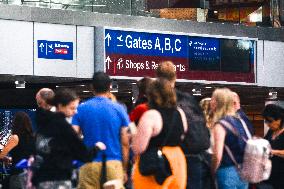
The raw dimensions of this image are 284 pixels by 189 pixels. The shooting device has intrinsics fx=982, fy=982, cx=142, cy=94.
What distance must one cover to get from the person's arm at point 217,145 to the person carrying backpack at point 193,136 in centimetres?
21

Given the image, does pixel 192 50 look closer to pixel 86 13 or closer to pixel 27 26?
pixel 86 13

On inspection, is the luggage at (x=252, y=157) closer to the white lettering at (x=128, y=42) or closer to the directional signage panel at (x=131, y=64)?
the directional signage panel at (x=131, y=64)

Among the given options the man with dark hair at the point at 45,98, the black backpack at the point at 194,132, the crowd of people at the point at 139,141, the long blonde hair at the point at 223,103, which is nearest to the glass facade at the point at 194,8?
the man with dark hair at the point at 45,98

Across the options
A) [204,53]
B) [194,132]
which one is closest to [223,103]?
[194,132]

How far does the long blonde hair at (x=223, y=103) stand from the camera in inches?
423

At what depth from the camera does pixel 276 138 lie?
1283cm

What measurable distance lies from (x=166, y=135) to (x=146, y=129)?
313 mm

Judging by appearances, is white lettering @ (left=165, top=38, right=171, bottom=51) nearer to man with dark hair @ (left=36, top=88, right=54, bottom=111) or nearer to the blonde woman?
man with dark hair @ (left=36, top=88, right=54, bottom=111)

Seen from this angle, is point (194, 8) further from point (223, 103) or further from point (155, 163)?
point (155, 163)

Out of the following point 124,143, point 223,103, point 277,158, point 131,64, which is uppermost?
point 131,64

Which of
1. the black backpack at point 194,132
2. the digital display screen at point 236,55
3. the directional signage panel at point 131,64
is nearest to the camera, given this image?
the black backpack at point 194,132

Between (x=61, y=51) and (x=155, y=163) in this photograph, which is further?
(x=61, y=51)

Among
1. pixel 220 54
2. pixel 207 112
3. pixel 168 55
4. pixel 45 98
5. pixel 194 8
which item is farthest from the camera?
pixel 194 8

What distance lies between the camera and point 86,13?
2230 cm
